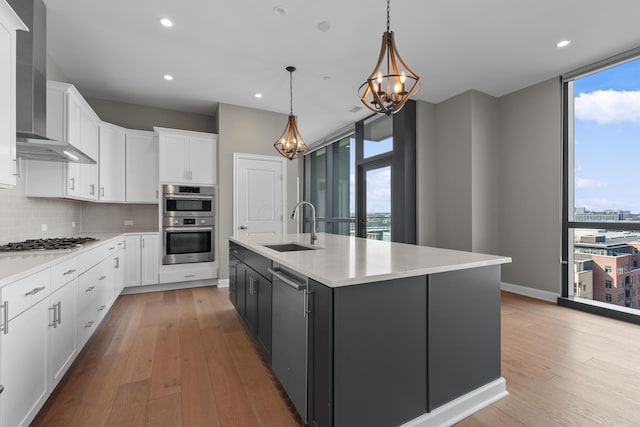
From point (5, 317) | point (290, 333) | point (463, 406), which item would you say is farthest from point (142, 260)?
point (463, 406)

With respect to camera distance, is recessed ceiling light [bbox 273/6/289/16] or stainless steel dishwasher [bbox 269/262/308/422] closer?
stainless steel dishwasher [bbox 269/262/308/422]

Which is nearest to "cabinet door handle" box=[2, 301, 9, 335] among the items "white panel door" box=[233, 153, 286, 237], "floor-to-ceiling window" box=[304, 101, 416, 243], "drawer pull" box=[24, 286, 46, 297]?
"drawer pull" box=[24, 286, 46, 297]

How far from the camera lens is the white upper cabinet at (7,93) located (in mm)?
1673

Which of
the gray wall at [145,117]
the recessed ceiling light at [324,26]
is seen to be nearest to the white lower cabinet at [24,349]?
the recessed ceiling light at [324,26]

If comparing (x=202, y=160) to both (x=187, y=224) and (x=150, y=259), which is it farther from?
(x=150, y=259)

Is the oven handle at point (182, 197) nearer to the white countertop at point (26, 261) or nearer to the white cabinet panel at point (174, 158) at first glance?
the white cabinet panel at point (174, 158)

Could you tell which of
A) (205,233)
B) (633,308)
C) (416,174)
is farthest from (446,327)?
(205,233)

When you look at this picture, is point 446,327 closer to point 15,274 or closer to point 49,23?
point 15,274

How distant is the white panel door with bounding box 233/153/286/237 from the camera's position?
4.79 m

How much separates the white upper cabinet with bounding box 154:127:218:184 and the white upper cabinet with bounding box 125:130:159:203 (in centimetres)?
25

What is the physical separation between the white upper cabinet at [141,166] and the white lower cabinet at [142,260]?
1.97 feet

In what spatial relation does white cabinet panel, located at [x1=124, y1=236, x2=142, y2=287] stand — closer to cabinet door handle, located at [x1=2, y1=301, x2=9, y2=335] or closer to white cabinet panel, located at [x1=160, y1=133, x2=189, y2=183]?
white cabinet panel, located at [x1=160, y1=133, x2=189, y2=183]

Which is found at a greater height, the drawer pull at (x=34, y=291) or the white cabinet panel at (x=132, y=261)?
the drawer pull at (x=34, y=291)

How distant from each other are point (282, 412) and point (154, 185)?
3.94m
